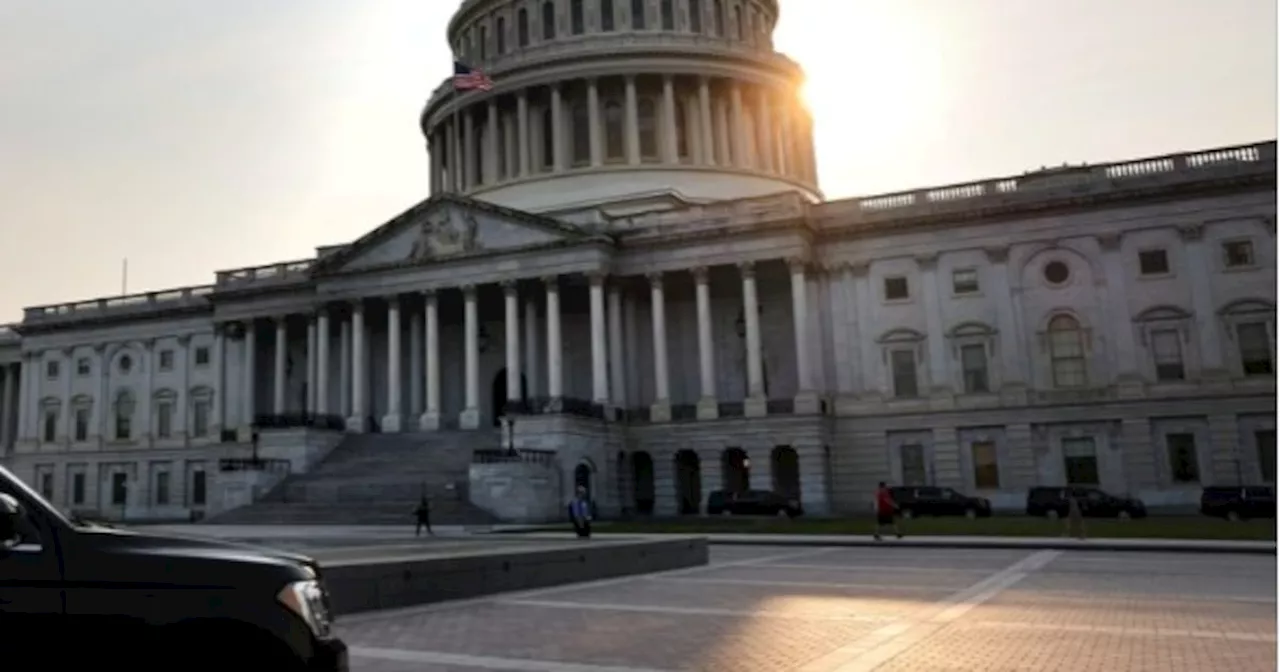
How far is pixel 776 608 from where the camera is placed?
14.9m

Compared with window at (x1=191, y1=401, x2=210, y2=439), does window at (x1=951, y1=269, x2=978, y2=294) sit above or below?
above

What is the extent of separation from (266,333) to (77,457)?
1785 centimetres

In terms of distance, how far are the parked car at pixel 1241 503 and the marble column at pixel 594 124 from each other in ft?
141

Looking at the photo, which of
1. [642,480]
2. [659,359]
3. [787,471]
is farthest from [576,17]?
[787,471]

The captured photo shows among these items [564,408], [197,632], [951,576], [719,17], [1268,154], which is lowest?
[951,576]

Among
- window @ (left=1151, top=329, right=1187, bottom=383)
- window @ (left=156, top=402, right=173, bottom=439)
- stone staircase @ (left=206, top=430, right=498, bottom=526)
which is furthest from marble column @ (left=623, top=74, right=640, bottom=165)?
window @ (left=156, top=402, right=173, bottom=439)

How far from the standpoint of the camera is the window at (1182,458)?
157ft

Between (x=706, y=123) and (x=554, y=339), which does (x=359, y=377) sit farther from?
(x=706, y=123)

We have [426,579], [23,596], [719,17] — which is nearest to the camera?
[23,596]

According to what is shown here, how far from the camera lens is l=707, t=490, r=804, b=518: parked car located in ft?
153

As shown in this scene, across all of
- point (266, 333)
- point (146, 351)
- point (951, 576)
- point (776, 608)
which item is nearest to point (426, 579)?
point (776, 608)

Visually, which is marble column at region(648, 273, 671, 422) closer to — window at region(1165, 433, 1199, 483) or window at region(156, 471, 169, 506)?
window at region(1165, 433, 1199, 483)

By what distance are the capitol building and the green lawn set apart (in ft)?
28.5

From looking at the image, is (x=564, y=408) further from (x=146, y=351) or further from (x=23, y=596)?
(x=23, y=596)
